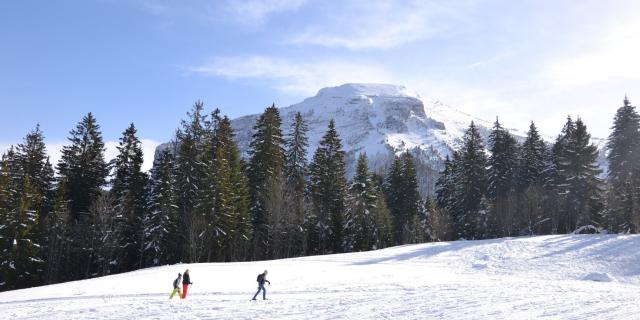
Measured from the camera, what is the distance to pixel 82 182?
52.1 meters

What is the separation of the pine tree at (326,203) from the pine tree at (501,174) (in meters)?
19.2

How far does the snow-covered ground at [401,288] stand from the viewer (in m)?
18.3

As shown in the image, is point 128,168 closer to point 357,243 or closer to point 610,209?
point 357,243

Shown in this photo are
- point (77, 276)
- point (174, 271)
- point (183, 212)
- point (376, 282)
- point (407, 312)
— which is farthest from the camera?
point (77, 276)

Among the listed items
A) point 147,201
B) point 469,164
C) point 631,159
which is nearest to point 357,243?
point 469,164

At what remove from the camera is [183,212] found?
46.3 meters

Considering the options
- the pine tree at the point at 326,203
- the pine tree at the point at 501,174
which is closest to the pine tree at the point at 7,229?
the pine tree at the point at 326,203

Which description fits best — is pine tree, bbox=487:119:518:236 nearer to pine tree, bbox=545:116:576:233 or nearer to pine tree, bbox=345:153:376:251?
pine tree, bbox=545:116:576:233

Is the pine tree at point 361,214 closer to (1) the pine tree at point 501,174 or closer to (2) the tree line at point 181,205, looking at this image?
(2) the tree line at point 181,205

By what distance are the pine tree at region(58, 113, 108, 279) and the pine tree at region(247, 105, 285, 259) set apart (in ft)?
54.3

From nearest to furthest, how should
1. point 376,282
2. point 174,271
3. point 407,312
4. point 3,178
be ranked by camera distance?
point 407,312, point 376,282, point 174,271, point 3,178

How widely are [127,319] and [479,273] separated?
25.1m

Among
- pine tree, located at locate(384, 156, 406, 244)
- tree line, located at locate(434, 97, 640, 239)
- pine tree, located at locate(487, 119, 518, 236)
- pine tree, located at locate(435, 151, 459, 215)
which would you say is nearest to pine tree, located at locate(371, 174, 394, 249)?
pine tree, located at locate(384, 156, 406, 244)

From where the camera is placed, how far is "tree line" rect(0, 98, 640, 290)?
148 ft
